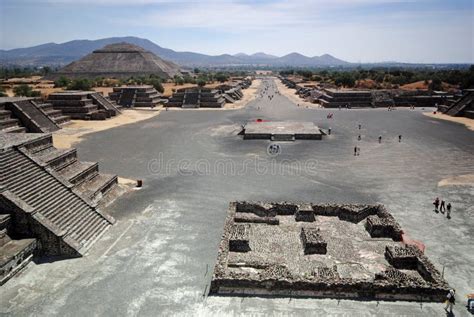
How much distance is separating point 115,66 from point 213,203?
452ft

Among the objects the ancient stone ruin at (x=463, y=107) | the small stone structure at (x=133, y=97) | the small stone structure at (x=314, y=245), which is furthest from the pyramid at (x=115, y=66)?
the small stone structure at (x=314, y=245)

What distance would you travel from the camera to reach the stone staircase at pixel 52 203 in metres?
17.0

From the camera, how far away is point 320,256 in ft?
55.9

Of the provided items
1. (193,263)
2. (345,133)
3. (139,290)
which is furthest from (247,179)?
(345,133)

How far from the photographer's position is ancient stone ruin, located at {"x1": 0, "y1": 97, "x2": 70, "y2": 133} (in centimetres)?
4190

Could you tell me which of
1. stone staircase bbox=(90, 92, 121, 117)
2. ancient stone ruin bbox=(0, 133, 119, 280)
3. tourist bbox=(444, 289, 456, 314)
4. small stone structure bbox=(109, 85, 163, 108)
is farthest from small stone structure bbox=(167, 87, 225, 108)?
tourist bbox=(444, 289, 456, 314)

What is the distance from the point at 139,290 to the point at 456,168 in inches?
1112

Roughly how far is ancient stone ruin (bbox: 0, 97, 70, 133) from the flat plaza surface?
6.90 metres

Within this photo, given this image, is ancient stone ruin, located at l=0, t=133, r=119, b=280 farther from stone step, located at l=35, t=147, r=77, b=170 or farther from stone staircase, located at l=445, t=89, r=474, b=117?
stone staircase, located at l=445, t=89, r=474, b=117

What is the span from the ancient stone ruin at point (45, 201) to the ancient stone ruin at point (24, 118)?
20735 millimetres

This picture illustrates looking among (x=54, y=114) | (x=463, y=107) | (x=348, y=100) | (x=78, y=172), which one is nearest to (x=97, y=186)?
(x=78, y=172)

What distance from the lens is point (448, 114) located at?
63500mm

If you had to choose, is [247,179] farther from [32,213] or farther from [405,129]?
[405,129]

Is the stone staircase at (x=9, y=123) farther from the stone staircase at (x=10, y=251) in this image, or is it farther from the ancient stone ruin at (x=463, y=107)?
the ancient stone ruin at (x=463, y=107)
